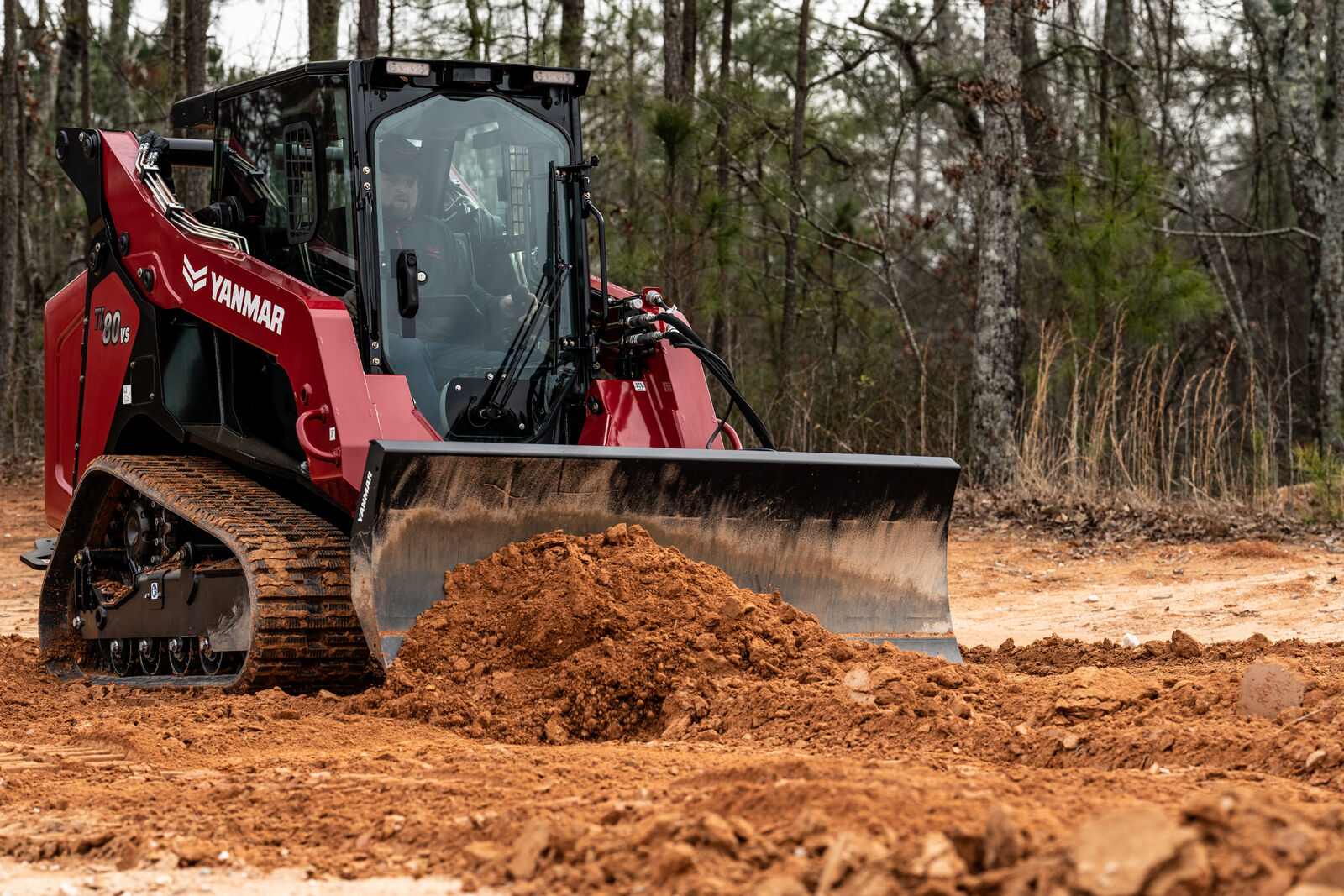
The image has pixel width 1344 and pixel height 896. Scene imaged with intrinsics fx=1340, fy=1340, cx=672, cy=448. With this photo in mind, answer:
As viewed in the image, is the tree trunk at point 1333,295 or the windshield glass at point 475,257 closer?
the windshield glass at point 475,257

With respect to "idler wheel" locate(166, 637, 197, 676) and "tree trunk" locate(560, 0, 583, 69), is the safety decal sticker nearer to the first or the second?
"idler wheel" locate(166, 637, 197, 676)

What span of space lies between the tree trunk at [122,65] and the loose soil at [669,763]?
14647 mm

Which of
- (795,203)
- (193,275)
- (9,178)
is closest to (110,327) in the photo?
(193,275)

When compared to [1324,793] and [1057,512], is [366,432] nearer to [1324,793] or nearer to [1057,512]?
[1324,793]

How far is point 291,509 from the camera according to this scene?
488cm

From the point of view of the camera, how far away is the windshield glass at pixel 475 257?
5066 millimetres

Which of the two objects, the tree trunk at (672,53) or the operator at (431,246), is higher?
the tree trunk at (672,53)

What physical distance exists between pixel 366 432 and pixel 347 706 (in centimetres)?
94

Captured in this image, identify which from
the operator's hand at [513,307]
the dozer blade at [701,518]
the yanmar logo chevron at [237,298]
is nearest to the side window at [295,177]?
the yanmar logo chevron at [237,298]

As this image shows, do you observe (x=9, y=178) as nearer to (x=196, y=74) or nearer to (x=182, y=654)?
(x=196, y=74)

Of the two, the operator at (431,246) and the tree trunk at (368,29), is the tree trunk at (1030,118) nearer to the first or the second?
the tree trunk at (368,29)

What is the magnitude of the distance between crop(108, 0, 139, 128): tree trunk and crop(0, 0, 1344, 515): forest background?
93 mm

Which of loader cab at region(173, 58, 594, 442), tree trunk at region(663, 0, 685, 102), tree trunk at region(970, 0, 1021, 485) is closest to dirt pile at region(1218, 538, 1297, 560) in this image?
tree trunk at region(970, 0, 1021, 485)

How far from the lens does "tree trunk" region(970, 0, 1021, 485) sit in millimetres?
11641
